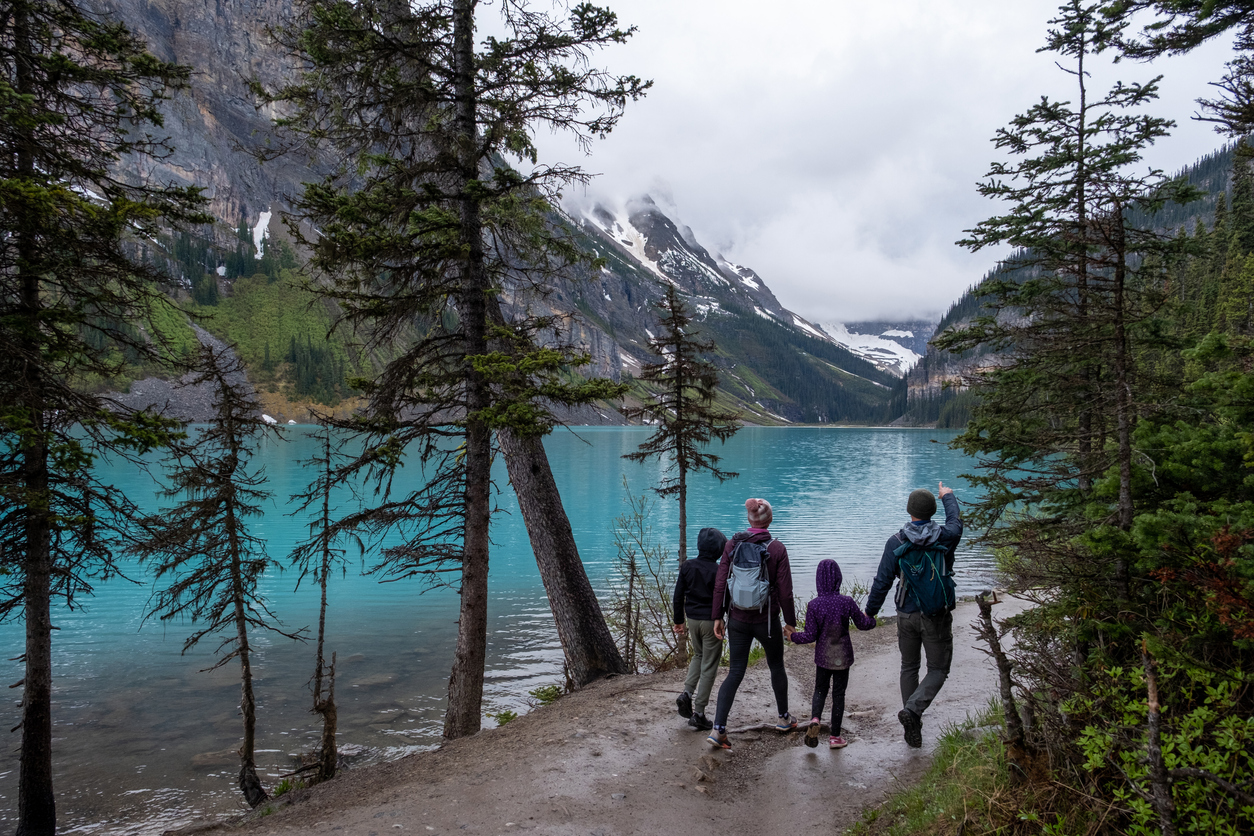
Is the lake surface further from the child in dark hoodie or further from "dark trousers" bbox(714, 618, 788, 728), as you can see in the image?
"dark trousers" bbox(714, 618, 788, 728)

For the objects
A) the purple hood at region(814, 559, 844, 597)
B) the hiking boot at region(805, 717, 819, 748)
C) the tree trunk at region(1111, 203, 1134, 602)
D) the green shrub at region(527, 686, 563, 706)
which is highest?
the tree trunk at region(1111, 203, 1134, 602)

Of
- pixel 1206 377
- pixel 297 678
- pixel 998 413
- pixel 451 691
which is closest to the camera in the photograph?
pixel 1206 377

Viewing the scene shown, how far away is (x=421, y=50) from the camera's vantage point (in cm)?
826

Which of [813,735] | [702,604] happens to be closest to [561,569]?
[702,604]

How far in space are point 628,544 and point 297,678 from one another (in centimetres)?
1561

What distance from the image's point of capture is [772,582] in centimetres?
616

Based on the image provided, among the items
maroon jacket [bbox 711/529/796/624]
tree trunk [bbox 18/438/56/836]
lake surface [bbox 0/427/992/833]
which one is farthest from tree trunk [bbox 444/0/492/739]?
tree trunk [bbox 18/438/56/836]

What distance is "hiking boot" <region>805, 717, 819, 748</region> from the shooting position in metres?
6.31

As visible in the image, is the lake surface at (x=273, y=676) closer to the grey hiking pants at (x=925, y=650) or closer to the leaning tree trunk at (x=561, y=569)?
the leaning tree trunk at (x=561, y=569)

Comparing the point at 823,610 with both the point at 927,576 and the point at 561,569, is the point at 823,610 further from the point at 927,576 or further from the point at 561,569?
the point at 561,569

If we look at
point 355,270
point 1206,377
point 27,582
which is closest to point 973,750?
point 1206,377

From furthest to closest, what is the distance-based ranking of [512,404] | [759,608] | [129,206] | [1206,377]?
[512,404]
[129,206]
[759,608]
[1206,377]

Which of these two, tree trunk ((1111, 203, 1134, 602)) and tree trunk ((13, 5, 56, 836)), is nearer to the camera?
tree trunk ((1111, 203, 1134, 602))

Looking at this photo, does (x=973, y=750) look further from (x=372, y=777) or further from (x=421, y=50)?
(x=421, y=50)
